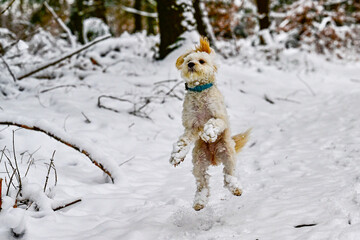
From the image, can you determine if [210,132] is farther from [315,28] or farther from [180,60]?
[315,28]

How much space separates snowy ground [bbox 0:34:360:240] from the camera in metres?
2.82

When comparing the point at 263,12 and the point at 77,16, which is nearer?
the point at 77,16

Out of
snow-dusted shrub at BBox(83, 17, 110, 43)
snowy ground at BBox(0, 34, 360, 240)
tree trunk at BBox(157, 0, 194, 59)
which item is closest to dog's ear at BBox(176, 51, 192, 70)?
snowy ground at BBox(0, 34, 360, 240)

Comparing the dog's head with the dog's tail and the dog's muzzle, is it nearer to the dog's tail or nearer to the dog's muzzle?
the dog's muzzle

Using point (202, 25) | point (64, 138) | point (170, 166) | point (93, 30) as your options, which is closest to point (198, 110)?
point (64, 138)

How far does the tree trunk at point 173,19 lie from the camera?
8.09 meters

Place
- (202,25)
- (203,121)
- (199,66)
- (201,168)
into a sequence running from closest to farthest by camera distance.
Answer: (199,66) → (203,121) → (201,168) → (202,25)

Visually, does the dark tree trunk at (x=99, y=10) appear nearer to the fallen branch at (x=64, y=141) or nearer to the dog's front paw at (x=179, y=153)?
the fallen branch at (x=64, y=141)

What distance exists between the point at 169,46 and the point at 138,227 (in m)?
6.17

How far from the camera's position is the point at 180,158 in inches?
108

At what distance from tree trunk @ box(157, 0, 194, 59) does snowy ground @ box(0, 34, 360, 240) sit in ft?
1.43

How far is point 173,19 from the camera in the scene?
8164 millimetres

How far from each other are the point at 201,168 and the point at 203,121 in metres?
0.45

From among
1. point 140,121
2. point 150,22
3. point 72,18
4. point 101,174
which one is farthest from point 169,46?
point 150,22
